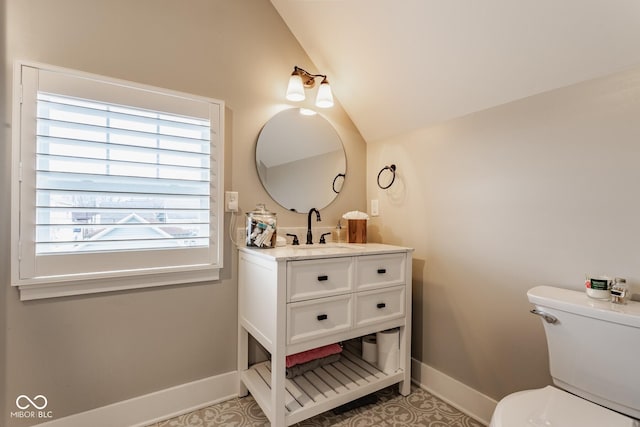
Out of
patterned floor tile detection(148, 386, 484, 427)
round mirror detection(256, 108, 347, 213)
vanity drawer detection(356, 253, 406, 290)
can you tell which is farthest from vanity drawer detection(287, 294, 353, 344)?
round mirror detection(256, 108, 347, 213)

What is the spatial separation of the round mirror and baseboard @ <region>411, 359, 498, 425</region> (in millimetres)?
1275

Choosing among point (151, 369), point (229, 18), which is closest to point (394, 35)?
point (229, 18)

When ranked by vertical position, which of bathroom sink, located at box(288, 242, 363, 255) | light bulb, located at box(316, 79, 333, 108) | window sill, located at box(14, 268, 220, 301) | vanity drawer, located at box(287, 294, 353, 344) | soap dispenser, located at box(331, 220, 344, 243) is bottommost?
vanity drawer, located at box(287, 294, 353, 344)

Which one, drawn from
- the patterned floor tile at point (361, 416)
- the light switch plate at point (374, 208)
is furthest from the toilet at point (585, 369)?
the light switch plate at point (374, 208)

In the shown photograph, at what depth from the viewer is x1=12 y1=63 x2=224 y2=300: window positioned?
1.33 meters

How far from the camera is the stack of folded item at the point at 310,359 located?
180 cm

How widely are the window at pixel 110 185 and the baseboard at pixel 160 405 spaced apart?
0.59 m

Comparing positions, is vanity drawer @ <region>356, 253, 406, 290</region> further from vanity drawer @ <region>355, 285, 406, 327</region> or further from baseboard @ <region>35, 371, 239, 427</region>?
baseboard @ <region>35, 371, 239, 427</region>

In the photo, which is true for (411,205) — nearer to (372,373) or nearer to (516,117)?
(516,117)

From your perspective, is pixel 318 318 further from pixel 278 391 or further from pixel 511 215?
pixel 511 215

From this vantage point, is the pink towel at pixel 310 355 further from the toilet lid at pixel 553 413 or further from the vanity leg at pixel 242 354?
the toilet lid at pixel 553 413

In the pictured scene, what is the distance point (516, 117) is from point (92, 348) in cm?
237

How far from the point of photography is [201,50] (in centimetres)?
175

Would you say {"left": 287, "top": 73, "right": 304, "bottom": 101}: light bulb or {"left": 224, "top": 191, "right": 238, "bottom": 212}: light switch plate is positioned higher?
{"left": 287, "top": 73, "right": 304, "bottom": 101}: light bulb
